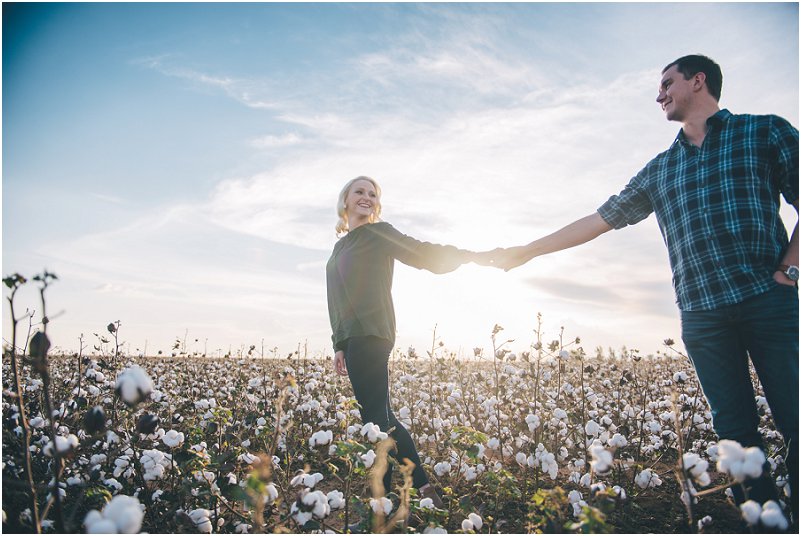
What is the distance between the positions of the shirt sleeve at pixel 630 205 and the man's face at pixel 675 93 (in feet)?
1.21

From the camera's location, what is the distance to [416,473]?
10.7 feet

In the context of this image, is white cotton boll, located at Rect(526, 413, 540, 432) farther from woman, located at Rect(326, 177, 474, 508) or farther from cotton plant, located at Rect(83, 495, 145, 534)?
cotton plant, located at Rect(83, 495, 145, 534)

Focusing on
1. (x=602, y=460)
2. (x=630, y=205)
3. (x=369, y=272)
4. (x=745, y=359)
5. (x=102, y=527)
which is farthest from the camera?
(x=369, y=272)

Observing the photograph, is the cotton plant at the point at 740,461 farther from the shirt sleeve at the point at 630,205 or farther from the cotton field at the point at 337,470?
the shirt sleeve at the point at 630,205

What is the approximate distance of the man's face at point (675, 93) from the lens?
114 inches

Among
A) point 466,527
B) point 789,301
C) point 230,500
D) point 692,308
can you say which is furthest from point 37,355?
point 789,301

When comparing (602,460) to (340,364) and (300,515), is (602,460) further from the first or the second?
(340,364)

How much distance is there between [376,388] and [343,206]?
169 centimetres

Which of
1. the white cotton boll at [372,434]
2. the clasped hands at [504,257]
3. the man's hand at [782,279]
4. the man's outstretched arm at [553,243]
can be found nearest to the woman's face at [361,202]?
the clasped hands at [504,257]

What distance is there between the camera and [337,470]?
3391 millimetres

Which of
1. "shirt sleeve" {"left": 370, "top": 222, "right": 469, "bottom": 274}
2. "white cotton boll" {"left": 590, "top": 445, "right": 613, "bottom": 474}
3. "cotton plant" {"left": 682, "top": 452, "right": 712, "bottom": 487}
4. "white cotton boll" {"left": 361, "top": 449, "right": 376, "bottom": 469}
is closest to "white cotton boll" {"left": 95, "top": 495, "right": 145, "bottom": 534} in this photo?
"white cotton boll" {"left": 361, "top": 449, "right": 376, "bottom": 469}

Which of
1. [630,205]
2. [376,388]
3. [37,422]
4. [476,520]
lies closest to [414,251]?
[376,388]

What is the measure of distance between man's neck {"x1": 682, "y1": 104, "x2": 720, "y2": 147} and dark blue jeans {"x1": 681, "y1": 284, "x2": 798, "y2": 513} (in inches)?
38.5

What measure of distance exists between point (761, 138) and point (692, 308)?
97cm
